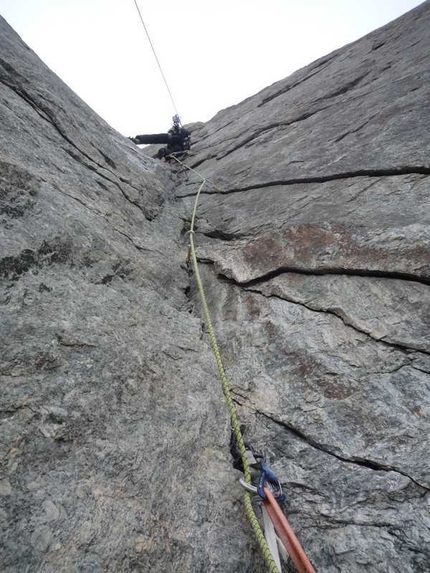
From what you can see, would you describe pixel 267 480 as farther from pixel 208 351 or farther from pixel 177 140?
pixel 177 140

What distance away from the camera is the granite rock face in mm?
1779

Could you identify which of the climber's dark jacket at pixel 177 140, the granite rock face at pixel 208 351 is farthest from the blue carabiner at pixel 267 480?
the climber's dark jacket at pixel 177 140

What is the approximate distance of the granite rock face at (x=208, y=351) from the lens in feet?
5.84

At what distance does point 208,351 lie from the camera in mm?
3109

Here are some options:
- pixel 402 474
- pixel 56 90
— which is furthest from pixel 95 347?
pixel 56 90

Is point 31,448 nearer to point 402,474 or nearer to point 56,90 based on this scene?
point 402,474

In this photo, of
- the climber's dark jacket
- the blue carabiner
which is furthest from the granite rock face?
the climber's dark jacket

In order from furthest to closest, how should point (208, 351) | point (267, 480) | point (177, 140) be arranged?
1. point (177, 140)
2. point (208, 351)
3. point (267, 480)

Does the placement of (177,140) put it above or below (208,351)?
above

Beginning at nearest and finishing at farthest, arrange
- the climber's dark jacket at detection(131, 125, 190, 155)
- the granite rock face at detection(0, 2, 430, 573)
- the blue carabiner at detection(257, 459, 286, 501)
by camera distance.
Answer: the granite rock face at detection(0, 2, 430, 573)
the blue carabiner at detection(257, 459, 286, 501)
the climber's dark jacket at detection(131, 125, 190, 155)

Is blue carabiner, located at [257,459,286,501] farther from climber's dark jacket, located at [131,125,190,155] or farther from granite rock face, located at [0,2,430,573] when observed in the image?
climber's dark jacket, located at [131,125,190,155]

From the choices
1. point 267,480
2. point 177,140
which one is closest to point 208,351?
point 267,480

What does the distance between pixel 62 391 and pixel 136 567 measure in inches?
43.5

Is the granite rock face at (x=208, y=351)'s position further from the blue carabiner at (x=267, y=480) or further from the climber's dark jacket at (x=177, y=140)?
the climber's dark jacket at (x=177, y=140)
